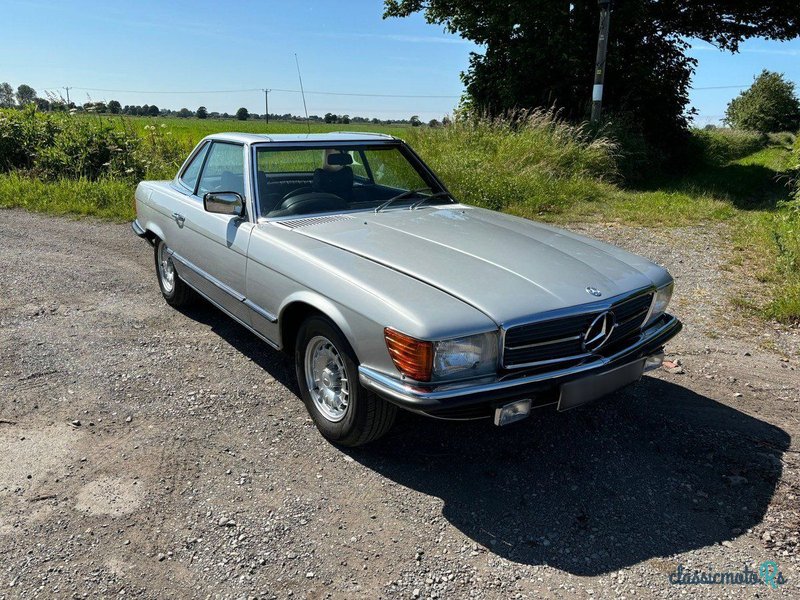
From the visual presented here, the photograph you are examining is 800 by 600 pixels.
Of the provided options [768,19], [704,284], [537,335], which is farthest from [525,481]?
[768,19]

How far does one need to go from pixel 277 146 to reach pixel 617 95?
1450cm

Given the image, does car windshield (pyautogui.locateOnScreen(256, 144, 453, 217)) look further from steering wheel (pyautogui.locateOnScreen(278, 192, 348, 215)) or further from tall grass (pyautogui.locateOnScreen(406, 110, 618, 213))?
tall grass (pyautogui.locateOnScreen(406, 110, 618, 213))

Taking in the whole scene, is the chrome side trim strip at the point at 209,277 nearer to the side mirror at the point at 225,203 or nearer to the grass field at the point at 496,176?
the side mirror at the point at 225,203

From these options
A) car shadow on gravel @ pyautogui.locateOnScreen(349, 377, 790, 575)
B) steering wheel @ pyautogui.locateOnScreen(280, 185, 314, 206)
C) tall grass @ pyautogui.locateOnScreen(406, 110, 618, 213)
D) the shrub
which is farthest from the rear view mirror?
the shrub

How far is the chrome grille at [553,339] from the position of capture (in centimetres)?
277

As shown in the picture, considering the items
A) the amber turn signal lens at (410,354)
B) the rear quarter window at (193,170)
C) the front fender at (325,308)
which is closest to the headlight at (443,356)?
the amber turn signal lens at (410,354)

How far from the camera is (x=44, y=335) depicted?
16.2ft

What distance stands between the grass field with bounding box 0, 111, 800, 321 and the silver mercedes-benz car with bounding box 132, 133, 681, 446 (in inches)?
225

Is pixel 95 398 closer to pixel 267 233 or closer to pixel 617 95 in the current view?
pixel 267 233

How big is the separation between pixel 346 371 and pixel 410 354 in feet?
1.74

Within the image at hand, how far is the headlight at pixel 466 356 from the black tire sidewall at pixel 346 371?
1.62 feet

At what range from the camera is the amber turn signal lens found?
8.59 feet

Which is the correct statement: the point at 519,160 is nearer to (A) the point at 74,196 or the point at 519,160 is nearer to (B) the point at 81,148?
(A) the point at 74,196

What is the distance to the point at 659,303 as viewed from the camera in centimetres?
352
